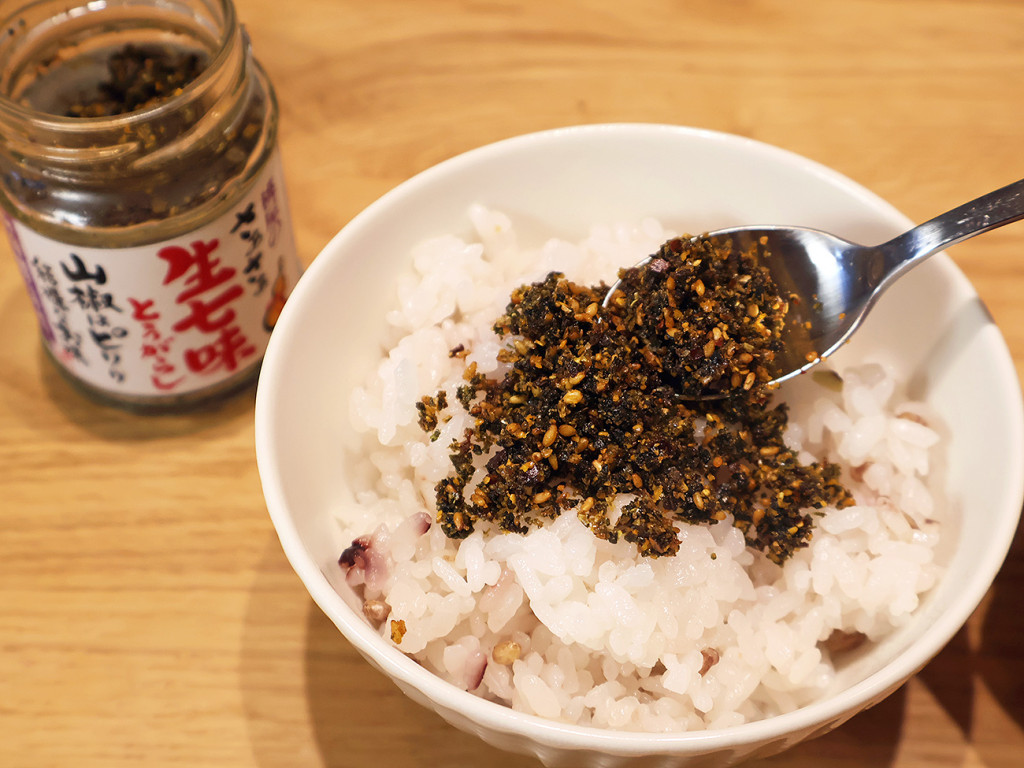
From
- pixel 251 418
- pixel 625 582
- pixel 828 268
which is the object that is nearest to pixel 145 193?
pixel 251 418

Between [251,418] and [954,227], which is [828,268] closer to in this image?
[954,227]

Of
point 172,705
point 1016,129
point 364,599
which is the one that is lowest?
point 172,705

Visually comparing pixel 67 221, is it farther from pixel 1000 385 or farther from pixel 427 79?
pixel 1000 385

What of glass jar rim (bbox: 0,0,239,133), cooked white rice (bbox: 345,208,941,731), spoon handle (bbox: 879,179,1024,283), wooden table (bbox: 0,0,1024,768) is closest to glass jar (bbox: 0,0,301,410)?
glass jar rim (bbox: 0,0,239,133)

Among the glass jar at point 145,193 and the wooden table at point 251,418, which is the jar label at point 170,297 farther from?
the wooden table at point 251,418

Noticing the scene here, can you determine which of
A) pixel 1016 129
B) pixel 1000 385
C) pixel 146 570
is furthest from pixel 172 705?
pixel 1016 129

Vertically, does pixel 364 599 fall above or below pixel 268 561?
above
